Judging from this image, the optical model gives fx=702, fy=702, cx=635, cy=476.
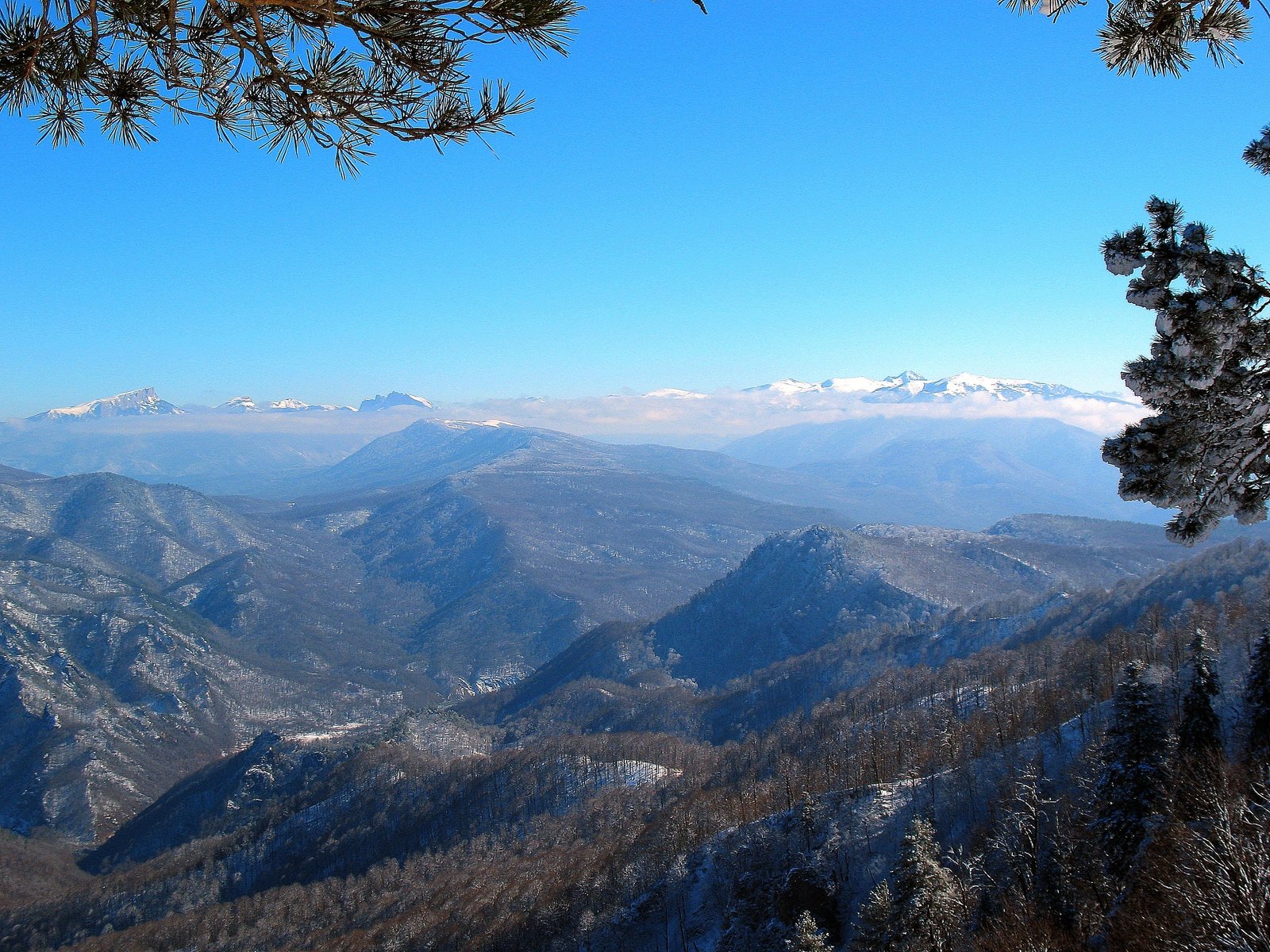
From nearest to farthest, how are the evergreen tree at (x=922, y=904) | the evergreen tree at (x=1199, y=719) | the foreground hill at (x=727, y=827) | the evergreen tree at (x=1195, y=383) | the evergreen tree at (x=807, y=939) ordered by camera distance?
1. the evergreen tree at (x=1195, y=383)
2. the evergreen tree at (x=922, y=904)
3. the evergreen tree at (x=807, y=939)
4. the evergreen tree at (x=1199, y=719)
5. the foreground hill at (x=727, y=827)

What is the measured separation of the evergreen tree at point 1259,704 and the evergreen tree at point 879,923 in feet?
61.4

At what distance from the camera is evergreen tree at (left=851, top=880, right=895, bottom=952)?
3353 cm

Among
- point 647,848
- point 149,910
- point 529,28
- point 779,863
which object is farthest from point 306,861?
point 529,28

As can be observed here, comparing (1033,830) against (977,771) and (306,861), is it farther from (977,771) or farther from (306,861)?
(306,861)

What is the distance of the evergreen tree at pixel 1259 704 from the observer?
116ft

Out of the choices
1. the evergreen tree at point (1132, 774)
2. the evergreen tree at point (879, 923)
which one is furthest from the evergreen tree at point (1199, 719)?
the evergreen tree at point (879, 923)

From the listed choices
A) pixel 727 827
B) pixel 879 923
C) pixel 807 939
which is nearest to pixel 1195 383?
pixel 807 939

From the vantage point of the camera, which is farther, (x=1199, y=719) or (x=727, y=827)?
(x=727, y=827)

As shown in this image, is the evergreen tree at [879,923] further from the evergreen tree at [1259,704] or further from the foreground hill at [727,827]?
the evergreen tree at [1259,704]

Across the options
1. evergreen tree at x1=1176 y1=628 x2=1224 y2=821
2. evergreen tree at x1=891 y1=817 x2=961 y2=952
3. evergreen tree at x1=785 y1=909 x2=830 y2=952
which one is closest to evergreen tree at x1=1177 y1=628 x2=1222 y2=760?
evergreen tree at x1=1176 y1=628 x2=1224 y2=821

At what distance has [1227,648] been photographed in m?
71.0

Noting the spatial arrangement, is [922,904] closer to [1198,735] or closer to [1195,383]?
[1198,735]

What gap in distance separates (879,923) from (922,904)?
478cm

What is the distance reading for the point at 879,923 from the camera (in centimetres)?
3428
